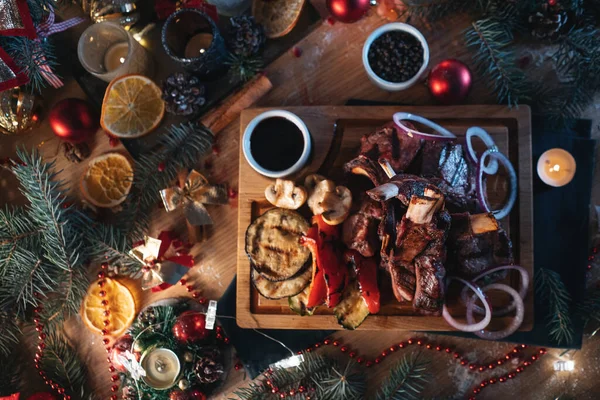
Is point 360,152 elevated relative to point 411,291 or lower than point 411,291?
elevated

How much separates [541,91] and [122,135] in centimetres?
167

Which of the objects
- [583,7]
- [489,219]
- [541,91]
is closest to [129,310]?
[489,219]

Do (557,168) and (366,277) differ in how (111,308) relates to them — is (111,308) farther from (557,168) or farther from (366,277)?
(557,168)

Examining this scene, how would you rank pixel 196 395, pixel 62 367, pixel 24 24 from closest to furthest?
1. pixel 24 24
2. pixel 196 395
3. pixel 62 367

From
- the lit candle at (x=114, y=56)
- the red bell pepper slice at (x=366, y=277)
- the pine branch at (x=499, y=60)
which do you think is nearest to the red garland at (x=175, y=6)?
the lit candle at (x=114, y=56)

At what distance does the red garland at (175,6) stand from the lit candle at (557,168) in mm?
1415

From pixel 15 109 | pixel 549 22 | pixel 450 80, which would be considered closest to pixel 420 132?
pixel 450 80

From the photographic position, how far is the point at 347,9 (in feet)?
7.06

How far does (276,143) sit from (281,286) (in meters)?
0.54

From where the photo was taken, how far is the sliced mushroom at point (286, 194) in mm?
1968

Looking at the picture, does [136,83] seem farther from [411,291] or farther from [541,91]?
[541,91]

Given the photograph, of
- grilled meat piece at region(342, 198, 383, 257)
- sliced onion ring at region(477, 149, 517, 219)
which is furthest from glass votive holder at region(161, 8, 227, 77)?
→ sliced onion ring at region(477, 149, 517, 219)

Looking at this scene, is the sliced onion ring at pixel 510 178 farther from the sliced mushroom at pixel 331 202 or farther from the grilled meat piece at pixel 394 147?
the sliced mushroom at pixel 331 202

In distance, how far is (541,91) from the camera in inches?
86.3
